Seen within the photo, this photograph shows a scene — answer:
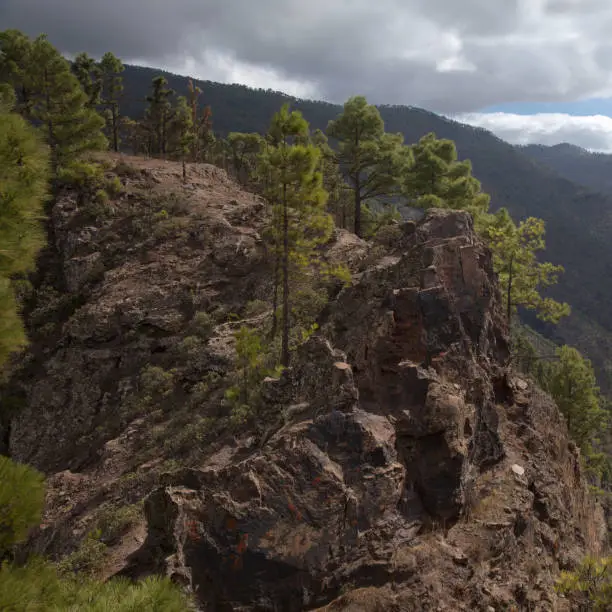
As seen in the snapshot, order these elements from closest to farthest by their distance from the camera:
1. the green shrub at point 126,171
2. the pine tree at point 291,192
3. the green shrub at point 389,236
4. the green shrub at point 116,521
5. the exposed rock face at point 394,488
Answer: the exposed rock face at point 394,488 < the green shrub at point 116,521 < the pine tree at point 291,192 < the green shrub at point 389,236 < the green shrub at point 126,171

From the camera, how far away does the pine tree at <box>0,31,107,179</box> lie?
30.5 m

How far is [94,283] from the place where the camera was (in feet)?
87.6

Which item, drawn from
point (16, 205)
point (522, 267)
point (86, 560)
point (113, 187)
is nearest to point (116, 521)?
point (86, 560)

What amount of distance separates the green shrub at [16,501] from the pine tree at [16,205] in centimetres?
127

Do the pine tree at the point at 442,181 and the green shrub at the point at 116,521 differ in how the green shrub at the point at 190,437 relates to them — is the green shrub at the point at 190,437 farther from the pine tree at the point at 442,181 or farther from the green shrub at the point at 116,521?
the pine tree at the point at 442,181

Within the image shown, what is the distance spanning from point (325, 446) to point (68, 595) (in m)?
5.50

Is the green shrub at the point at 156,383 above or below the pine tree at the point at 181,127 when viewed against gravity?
below

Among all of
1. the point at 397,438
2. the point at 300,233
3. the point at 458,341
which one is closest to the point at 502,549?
the point at 397,438

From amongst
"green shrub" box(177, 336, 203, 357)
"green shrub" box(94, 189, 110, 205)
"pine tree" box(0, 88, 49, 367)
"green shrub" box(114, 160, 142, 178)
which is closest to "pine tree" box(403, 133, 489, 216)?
"green shrub" box(177, 336, 203, 357)

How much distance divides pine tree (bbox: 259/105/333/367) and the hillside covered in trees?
90mm

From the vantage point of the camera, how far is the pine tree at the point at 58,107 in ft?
99.9

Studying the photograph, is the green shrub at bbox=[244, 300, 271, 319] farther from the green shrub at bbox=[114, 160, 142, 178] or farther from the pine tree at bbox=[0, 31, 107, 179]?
the green shrub at bbox=[114, 160, 142, 178]

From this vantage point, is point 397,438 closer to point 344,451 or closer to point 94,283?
point 344,451

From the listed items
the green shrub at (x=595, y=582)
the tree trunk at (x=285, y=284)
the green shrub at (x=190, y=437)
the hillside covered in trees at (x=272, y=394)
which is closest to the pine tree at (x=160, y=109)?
the hillside covered in trees at (x=272, y=394)
